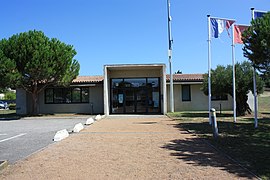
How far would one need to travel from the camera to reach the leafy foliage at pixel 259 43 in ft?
36.3

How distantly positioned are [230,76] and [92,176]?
53.5 feet

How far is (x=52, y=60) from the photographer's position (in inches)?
878

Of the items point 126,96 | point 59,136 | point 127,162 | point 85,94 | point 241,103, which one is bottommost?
point 127,162

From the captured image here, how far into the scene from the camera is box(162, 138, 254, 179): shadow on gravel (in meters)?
5.98

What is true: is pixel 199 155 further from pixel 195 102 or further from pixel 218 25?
pixel 195 102

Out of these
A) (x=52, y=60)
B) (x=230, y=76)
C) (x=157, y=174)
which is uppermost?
(x=52, y=60)

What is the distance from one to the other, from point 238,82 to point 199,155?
13.4 metres

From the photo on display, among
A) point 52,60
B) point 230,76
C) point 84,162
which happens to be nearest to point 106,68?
point 52,60

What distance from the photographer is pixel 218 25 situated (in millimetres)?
15242

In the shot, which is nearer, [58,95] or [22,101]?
[22,101]

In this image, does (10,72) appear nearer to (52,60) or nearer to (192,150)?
(52,60)

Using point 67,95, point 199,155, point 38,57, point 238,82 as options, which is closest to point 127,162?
point 199,155

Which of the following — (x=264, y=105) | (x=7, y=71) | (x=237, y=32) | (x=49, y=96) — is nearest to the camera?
(x=237, y=32)

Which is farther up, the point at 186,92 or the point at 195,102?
the point at 186,92
